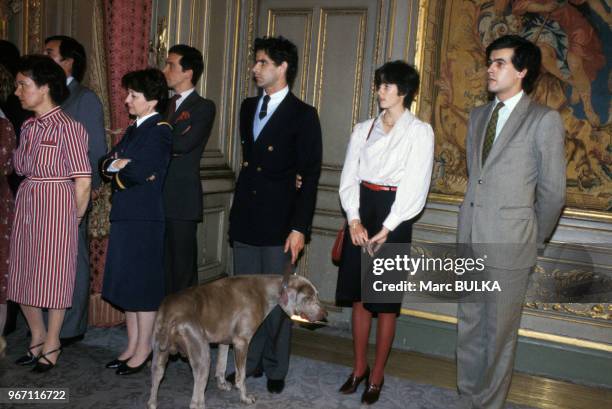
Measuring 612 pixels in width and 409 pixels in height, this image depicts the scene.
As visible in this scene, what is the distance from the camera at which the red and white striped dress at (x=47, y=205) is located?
3320mm

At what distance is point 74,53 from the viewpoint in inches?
154

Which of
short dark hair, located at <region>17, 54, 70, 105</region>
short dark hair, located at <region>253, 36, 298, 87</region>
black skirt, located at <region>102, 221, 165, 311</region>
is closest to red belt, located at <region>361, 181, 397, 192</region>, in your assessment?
short dark hair, located at <region>253, 36, 298, 87</region>

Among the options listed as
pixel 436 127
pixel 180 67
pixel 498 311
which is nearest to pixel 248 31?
pixel 180 67

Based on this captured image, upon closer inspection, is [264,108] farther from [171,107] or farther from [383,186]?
[383,186]

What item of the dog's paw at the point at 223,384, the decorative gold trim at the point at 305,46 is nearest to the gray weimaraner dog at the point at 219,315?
the dog's paw at the point at 223,384

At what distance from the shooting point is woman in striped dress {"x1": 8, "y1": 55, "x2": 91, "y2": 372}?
3324 millimetres

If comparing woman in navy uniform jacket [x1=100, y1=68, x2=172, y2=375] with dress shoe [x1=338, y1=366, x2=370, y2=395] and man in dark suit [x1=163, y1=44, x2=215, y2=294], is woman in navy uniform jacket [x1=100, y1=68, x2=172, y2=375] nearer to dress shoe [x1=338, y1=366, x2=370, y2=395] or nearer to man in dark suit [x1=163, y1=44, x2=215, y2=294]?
man in dark suit [x1=163, y1=44, x2=215, y2=294]

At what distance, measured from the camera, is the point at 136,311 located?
344cm

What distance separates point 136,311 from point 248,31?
8.11 feet

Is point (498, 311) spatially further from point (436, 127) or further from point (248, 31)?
point (248, 31)

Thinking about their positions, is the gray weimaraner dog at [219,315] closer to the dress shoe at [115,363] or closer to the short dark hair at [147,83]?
the dress shoe at [115,363]

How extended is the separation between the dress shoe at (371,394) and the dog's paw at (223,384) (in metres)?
0.72

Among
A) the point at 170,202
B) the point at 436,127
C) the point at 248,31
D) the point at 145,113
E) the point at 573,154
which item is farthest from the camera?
the point at 248,31

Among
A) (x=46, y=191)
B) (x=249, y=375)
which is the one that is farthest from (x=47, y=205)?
(x=249, y=375)
